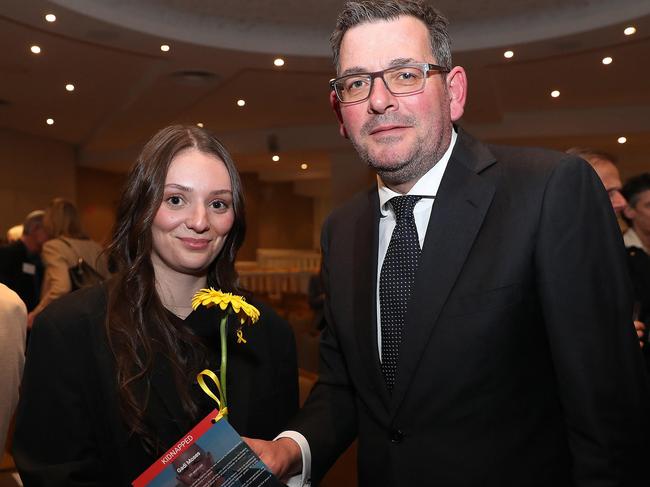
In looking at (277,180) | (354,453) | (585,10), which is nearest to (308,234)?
(277,180)

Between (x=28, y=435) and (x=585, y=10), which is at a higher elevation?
(x=585, y=10)

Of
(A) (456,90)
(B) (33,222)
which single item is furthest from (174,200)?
(B) (33,222)

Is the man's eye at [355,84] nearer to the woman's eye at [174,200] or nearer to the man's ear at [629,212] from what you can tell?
the woman's eye at [174,200]

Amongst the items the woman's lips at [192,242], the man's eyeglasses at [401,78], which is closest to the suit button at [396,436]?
the woman's lips at [192,242]

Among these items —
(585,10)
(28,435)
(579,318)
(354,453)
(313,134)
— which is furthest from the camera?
(313,134)

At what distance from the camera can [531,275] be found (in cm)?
138

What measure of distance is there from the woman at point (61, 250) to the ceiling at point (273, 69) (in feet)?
7.37

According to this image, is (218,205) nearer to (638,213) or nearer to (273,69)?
(638,213)

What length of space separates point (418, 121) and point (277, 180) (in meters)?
18.4

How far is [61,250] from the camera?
4.84 meters

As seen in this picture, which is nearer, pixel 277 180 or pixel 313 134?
pixel 313 134

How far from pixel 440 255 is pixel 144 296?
0.82 meters

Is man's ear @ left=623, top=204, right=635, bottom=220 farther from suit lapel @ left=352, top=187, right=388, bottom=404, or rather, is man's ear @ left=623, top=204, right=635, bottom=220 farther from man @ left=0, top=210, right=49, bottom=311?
man @ left=0, top=210, right=49, bottom=311

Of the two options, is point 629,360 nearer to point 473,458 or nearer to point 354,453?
point 473,458
